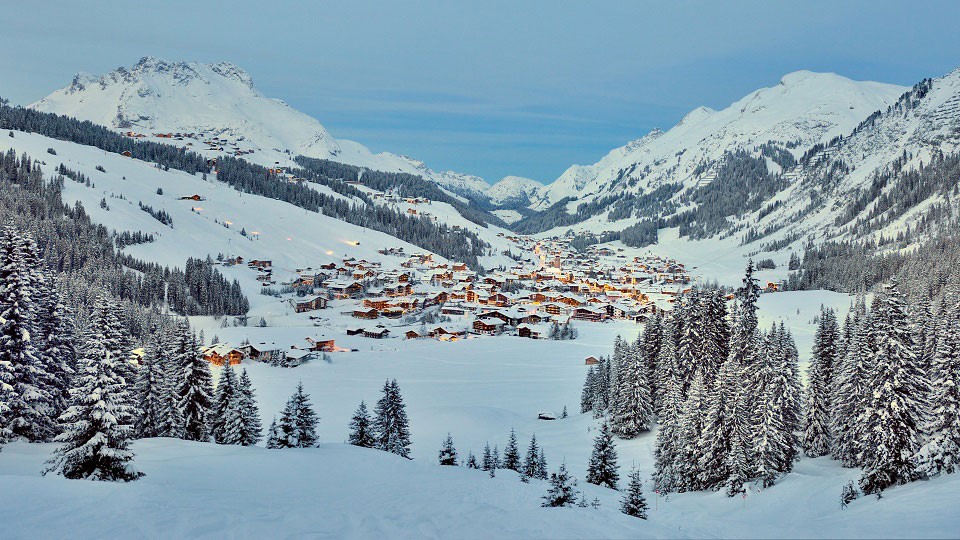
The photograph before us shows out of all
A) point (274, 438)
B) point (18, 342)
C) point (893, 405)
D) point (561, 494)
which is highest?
point (893, 405)

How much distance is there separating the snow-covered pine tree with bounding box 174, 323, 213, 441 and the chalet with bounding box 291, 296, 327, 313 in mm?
79703

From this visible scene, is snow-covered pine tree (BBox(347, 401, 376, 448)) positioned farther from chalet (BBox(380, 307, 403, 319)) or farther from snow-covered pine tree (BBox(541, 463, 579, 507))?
chalet (BBox(380, 307, 403, 319))

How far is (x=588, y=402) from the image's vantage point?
52312mm

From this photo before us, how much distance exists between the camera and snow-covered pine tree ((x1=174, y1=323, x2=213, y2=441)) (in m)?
33.1

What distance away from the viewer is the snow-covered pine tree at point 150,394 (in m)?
33.0

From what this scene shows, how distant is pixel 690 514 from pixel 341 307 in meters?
105

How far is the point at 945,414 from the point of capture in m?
20.3

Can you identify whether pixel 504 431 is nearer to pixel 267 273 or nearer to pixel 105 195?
pixel 267 273

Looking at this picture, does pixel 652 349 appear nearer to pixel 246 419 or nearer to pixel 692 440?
pixel 692 440

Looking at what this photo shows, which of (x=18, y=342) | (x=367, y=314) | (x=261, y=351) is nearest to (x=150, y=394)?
(x=18, y=342)

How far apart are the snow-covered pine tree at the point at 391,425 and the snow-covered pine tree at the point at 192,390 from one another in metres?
10.9

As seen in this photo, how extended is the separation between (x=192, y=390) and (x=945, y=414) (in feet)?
126

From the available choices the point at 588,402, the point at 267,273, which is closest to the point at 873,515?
the point at 588,402

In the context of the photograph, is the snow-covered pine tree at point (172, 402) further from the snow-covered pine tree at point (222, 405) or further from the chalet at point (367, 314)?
the chalet at point (367, 314)
